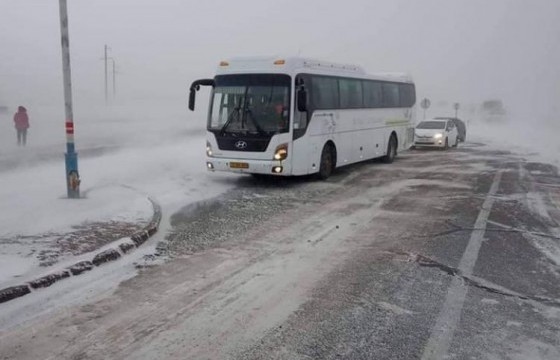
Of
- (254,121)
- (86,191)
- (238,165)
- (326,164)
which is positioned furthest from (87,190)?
(326,164)

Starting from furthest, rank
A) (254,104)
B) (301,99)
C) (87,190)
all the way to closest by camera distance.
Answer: (254,104) < (301,99) < (87,190)

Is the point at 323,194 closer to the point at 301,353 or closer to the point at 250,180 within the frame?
the point at 250,180

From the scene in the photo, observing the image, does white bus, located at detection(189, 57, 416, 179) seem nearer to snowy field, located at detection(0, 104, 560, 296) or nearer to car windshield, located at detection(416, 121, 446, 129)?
snowy field, located at detection(0, 104, 560, 296)

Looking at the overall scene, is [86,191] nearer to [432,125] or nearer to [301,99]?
[301,99]

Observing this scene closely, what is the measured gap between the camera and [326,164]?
1456cm

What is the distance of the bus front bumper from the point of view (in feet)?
41.9

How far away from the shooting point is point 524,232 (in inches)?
342

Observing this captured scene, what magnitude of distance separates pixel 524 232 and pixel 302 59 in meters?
6.91

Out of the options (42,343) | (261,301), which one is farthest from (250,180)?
(42,343)

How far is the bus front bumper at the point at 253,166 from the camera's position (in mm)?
12766

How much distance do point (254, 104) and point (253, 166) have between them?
1.48 m

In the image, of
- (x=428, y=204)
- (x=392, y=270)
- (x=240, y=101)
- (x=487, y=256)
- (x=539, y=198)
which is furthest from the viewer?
(x=240, y=101)

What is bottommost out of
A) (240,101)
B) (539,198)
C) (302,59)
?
(539,198)

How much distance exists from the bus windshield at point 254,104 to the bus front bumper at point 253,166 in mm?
681
